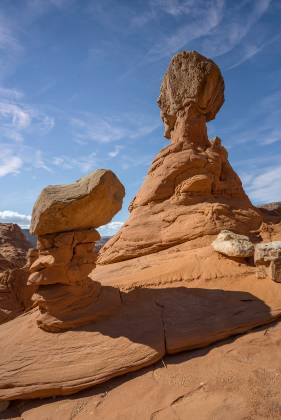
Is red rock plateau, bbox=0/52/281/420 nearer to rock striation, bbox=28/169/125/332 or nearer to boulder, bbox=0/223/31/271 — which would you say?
rock striation, bbox=28/169/125/332

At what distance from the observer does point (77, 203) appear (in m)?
3.84

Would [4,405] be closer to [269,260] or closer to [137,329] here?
[137,329]

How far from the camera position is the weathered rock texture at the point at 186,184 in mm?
7531

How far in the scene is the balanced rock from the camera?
5445mm

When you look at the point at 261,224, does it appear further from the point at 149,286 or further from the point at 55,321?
the point at 55,321

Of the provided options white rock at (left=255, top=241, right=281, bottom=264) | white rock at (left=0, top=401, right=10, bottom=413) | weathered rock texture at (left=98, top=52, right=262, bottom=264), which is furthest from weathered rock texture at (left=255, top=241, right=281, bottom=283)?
white rock at (left=0, top=401, right=10, bottom=413)

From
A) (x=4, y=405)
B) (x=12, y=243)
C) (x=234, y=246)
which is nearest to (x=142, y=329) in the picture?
(x=4, y=405)

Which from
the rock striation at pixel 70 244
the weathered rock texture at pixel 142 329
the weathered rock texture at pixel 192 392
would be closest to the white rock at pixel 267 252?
the weathered rock texture at pixel 142 329

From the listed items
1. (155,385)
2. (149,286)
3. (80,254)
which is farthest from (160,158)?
(155,385)

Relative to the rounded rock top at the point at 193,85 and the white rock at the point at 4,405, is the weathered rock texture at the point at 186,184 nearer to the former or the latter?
the rounded rock top at the point at 193,85

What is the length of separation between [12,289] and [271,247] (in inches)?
272

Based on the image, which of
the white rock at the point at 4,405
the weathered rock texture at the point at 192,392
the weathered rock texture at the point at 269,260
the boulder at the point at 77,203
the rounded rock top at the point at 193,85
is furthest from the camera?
the rounded rock top at the point at 193,85

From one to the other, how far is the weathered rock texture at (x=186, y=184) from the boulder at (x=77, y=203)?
3.63 metres

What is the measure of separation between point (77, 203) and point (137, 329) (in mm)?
1906
